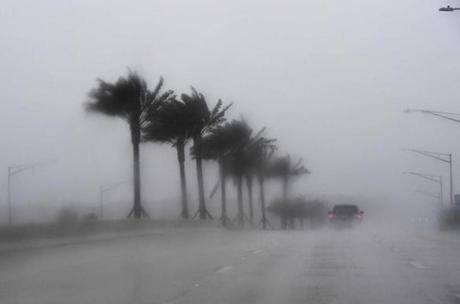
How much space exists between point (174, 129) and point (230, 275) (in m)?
44.4

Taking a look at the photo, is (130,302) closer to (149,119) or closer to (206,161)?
(149,119)

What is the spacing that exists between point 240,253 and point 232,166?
5635 centimetres

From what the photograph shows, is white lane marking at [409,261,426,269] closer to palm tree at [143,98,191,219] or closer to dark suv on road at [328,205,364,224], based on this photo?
palm tree at [143,98,191,219]

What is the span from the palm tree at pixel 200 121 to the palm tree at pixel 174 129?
603mm

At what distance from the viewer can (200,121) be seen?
70.2 metres

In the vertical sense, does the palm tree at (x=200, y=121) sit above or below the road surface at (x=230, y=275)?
above

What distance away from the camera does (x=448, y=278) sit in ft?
71.3

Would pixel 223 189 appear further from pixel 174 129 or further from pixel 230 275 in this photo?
pixel 230 275

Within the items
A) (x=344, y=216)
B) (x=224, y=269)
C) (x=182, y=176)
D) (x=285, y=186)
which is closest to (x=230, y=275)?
(x=224, y=269)

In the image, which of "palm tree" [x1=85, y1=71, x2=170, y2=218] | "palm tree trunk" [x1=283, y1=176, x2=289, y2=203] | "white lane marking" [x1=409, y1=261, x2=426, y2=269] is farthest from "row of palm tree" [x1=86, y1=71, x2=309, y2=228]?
"white lane marking" [x1=409, y1=261, x2=426, y2=269]

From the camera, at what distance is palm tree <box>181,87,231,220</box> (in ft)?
226

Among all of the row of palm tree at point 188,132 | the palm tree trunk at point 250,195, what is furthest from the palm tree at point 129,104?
the palm tree trunk at point 250,195

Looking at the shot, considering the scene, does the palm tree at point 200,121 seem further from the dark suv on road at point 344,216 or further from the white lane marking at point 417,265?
the white lane marking at point 417,265

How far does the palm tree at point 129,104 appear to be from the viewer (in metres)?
57.7
